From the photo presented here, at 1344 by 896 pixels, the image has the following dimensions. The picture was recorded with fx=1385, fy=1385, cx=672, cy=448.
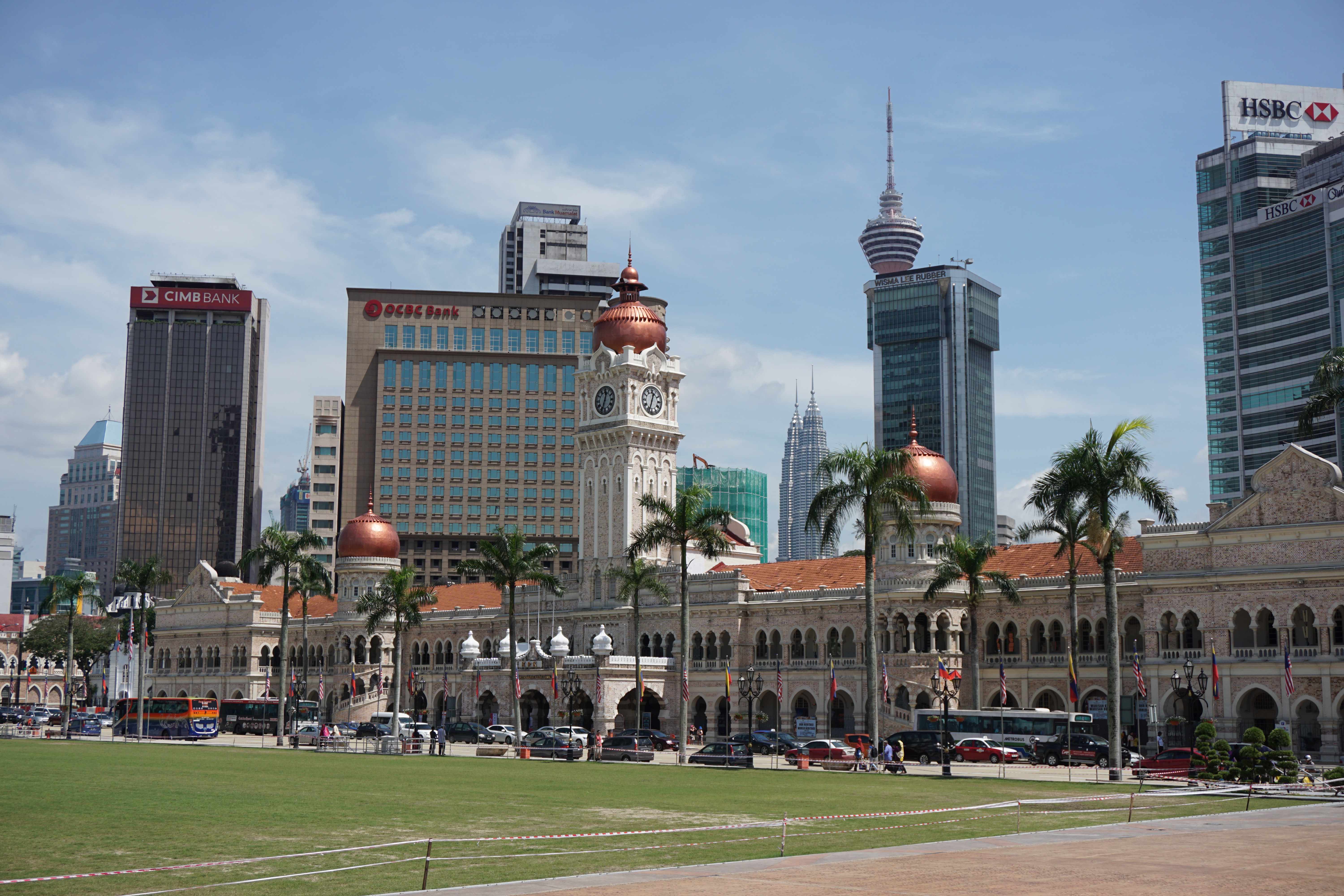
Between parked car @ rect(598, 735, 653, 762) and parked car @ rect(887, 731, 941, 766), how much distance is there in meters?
11.4

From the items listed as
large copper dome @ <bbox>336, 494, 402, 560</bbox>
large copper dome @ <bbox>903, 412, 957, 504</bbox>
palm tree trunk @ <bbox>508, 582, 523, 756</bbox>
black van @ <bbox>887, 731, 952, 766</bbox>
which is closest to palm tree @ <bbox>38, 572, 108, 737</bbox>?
large copper dome @ <bbox>336, 494, 402, 560</bbox>

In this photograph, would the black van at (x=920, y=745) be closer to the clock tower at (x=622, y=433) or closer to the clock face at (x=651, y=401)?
the clock tower at (x=622, y=433)

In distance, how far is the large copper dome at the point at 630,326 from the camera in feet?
334

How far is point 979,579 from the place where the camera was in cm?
7819

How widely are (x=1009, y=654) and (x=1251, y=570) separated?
1642 cm

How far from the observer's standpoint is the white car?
82000mm

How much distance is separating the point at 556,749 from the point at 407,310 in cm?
11256

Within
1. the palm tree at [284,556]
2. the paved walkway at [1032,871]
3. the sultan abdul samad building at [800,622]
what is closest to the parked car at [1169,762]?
the sultan abdul samad building at [800,622]

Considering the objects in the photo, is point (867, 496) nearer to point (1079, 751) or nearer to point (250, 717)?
point (1079, 751)

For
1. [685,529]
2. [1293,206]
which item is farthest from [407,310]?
[685,529]

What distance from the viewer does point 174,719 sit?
90062 mm

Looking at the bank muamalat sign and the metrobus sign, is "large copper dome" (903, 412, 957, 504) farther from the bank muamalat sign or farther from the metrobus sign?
the metrobus sign

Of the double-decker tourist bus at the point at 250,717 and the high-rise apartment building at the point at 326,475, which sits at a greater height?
the high-rise apartment building at the point at 326,475

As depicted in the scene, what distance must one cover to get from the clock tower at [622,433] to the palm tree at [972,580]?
87.5 ft
